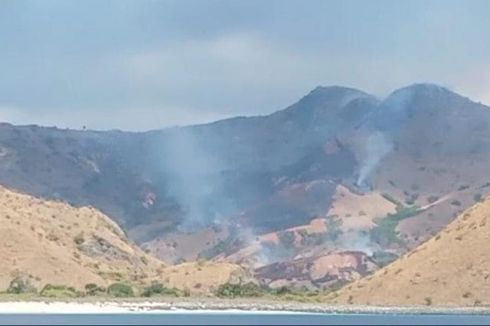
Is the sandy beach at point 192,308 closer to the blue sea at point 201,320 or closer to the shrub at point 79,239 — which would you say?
the blue sea at point 201,320

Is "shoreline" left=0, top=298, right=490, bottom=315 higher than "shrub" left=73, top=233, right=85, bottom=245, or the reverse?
"shrub" left=73, top=233, right=85, bottom=245

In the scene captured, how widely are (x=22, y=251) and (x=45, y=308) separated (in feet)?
121

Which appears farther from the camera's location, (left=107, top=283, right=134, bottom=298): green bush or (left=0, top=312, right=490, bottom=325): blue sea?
(left=107, top=283, right=134, bottom=298): green bush

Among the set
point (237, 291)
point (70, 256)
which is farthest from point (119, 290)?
point (237, 291)

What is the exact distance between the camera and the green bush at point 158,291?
153m

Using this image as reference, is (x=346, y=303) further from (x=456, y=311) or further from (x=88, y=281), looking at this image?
(x=88, y=281)

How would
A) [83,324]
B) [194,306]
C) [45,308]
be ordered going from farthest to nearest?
[194,306] < [45,308] < [83,324]

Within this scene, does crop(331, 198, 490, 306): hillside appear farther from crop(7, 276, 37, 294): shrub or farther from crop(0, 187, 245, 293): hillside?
crop(7, 276, 37, 294): shrub

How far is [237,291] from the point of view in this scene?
159250mm

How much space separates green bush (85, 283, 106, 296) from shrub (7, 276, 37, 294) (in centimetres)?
775

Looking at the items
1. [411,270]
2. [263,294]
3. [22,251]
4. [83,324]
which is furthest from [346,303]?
[83,324]

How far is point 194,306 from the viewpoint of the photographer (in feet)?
433

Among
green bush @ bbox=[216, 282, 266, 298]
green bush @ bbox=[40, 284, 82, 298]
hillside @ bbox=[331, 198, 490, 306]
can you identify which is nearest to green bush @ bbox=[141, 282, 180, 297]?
green bush @ bbox=[216, 282, 266, 298]

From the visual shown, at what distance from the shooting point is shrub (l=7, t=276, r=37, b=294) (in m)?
141
